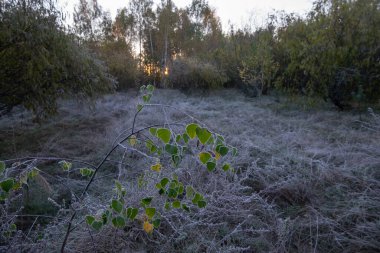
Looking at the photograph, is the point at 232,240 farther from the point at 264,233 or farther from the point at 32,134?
the point at 32,134

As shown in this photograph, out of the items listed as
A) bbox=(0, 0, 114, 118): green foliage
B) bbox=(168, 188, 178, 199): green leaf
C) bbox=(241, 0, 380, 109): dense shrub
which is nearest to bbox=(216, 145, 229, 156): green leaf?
bbox=(168, 188, 178, 199): green leaf

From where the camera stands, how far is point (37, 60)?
15.1 ft

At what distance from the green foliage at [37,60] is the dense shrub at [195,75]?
7.11 meters

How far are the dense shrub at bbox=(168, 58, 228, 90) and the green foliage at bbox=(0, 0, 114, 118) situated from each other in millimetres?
7113

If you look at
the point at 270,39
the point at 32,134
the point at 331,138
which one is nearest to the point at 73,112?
the point at 32,134

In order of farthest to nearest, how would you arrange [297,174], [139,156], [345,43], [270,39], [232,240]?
[270,39] → [345,43] → [139,156] → [297,174] → [232,240]

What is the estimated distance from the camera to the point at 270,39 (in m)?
10.8

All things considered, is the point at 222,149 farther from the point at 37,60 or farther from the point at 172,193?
the point at 37,60

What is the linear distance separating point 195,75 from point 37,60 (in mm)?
8288

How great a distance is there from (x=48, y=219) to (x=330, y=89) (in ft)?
22.8

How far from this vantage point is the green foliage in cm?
447

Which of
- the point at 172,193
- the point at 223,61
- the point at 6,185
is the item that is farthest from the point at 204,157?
the point at 223,61

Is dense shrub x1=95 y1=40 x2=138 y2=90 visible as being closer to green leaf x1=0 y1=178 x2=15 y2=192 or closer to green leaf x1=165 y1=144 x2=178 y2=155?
green leaf x1=0 y1=178 x2=15 y2=192

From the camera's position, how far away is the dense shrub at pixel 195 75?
12.1 meters
